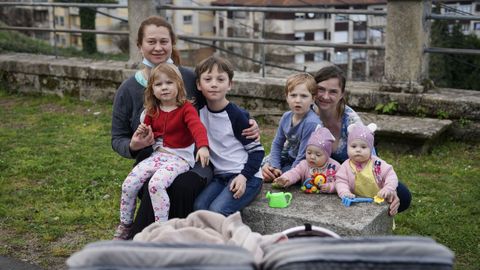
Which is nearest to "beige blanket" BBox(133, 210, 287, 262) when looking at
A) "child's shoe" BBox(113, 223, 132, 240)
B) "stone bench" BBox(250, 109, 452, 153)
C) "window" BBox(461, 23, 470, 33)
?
"child's shoe" BBox(113, 223, 132, 240)

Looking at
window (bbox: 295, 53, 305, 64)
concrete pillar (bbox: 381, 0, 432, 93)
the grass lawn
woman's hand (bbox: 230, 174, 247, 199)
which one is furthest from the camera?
window (bbox: 295, 53, 305, 64)

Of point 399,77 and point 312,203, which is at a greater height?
point 399,77

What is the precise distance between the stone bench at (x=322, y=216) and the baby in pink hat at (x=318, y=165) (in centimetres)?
9

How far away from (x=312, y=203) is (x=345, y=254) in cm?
157

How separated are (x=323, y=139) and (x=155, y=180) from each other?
1.00 m

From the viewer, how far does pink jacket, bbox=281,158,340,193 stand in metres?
3.77

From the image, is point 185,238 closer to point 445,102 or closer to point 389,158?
point 389,158

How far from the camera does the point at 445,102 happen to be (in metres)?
6.43

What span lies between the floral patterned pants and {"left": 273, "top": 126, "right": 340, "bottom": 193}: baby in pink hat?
2.08 feet

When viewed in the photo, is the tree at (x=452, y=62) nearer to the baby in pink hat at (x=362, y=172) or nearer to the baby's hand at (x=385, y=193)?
the baby in pink hat at (x=362, y=172)

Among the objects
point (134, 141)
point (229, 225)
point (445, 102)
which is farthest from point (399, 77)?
point (229, 225)

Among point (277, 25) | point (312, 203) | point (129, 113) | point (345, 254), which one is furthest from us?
point (277, 25)

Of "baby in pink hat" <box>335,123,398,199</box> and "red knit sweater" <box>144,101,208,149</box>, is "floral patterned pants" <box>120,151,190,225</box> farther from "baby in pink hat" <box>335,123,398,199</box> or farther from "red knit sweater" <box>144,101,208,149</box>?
"baby in pink hat" <box>335,123,398,199</box>

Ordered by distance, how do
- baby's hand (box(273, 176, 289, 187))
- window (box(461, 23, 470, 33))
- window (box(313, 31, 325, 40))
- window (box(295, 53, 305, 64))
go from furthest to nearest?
window (box(295, 53, 305, 64)) < window (box(313, 31, 325, 40)) < window (box(461, 23, 470, 33)) < baby's hand (box(273, 176, 289, 187))
